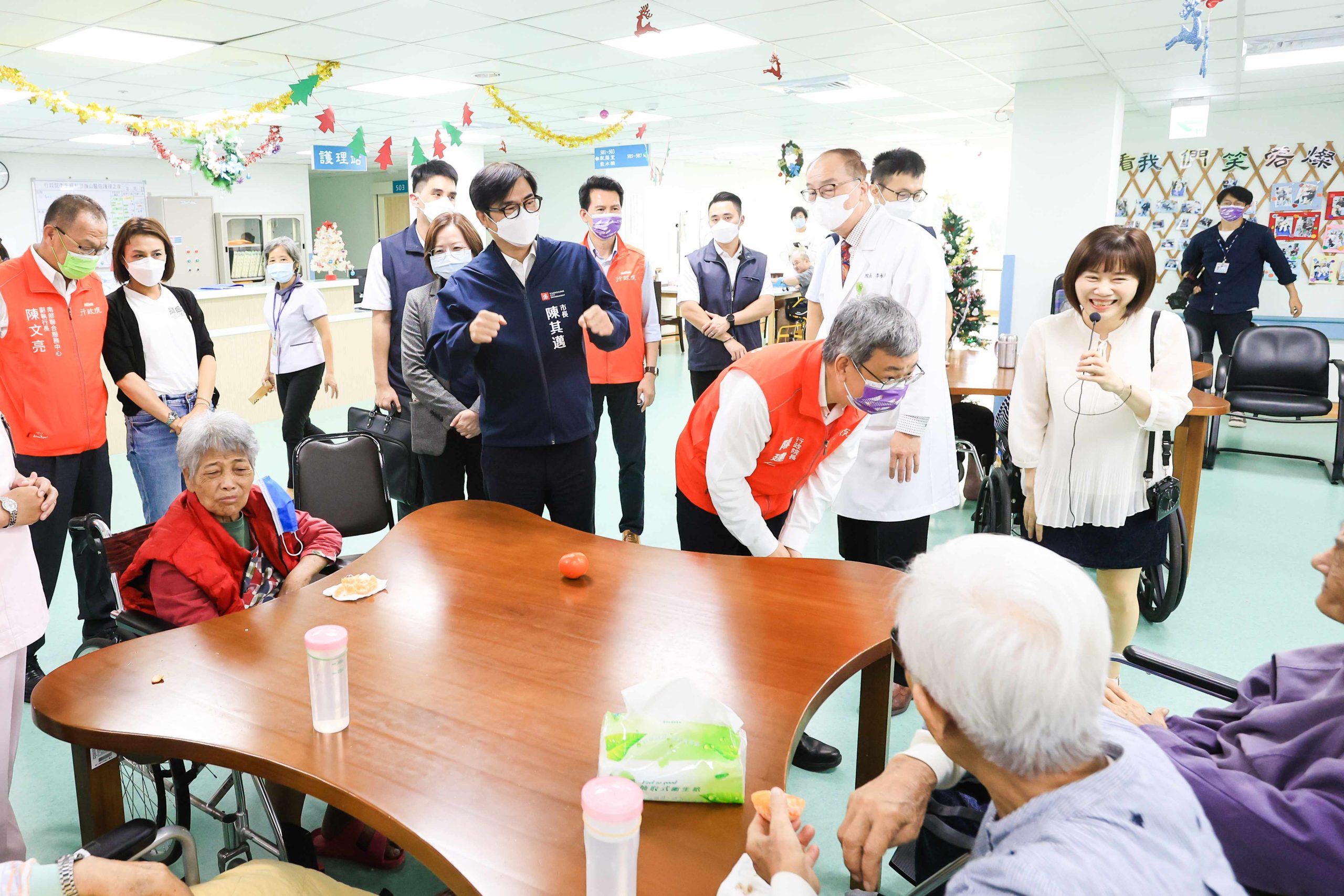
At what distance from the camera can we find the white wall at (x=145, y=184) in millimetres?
11047

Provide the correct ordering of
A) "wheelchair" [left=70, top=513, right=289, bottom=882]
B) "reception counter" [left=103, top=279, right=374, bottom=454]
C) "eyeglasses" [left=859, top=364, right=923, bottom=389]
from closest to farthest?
"wheelchair" [left=70, top=513, right=289, bottom=882] < "eyeglasses" [left=859, top=364, right=923, bottom=389] < "reception counter" [left=103, top=279, right=374, bottom=454]

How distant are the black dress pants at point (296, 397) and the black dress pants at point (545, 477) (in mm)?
2419

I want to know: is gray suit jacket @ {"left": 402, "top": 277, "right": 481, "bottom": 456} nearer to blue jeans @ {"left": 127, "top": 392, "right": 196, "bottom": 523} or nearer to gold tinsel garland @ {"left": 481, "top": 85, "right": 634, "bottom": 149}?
blue jeans @ {"left": 127, "top": 392, "right": 196, "bottom": 523}

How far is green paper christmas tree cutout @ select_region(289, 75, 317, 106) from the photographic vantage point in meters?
5.88

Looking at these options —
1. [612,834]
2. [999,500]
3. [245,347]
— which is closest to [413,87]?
[245,347]

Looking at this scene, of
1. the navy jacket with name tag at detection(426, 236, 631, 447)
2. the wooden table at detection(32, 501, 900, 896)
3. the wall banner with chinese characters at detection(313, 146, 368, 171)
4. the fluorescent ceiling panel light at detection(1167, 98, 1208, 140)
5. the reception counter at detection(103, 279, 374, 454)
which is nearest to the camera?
the wooden table at detection(32, 501, 900, 896)

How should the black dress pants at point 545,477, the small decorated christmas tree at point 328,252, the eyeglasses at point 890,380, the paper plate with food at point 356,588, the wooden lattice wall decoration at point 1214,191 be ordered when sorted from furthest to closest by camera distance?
the wooden lattice wall decoration at point 1214,191 → the small decorated christmas tree at point 328,252 → the black dress pants at point 545,477 → the eyeglasses at point 890,380 → the paper plate with food at point 356,588

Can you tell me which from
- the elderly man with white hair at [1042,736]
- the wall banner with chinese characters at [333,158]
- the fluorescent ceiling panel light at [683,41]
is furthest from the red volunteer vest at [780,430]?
the wall banner with chinese characters at [333,158]

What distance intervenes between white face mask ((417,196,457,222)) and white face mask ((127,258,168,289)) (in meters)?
1.02

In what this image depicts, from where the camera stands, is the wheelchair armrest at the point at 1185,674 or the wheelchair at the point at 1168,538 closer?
the wheelchair armrest at the point at 1185,674

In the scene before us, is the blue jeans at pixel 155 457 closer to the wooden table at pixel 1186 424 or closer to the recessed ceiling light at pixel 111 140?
the wooden table at pixel 1186 424

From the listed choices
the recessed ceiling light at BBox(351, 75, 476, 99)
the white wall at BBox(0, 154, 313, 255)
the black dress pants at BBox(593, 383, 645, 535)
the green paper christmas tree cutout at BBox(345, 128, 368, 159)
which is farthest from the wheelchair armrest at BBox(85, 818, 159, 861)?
the white wall at BBox(0, 154, 313, 255)

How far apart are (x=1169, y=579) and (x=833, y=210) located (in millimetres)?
1742

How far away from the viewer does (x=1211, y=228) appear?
6250mm
